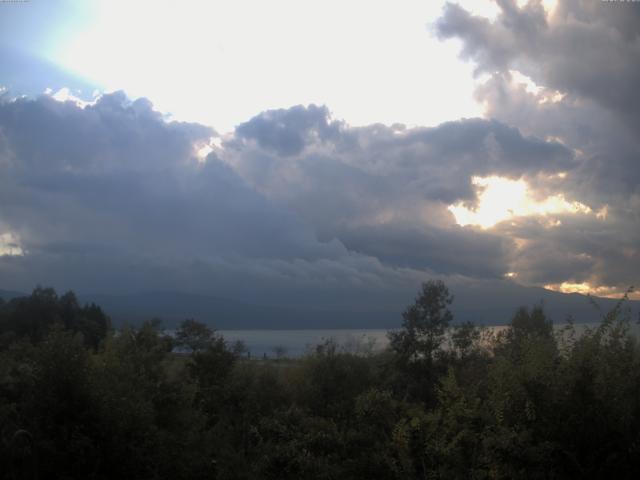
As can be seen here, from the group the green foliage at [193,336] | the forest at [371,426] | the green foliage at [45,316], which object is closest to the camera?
the forest at [371,426]

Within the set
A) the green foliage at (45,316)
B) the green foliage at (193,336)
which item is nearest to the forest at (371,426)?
the green foliage at (193,336)

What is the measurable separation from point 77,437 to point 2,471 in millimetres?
1676

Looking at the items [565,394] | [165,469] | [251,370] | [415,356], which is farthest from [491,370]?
[415,356]

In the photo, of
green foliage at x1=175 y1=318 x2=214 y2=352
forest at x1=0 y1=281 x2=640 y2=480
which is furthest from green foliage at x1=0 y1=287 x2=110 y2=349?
forest at x1=0 y1=281 x2=640 y2=480

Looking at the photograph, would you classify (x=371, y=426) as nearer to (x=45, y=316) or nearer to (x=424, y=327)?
(x=424, y=327)

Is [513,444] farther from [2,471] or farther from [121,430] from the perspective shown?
[2,471]

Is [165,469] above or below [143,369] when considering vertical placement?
below

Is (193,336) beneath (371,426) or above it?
above

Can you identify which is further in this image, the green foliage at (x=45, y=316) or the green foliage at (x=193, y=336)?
the green foliage at (x=45, y=316)

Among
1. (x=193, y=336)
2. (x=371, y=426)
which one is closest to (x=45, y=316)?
(x=193, y=336)

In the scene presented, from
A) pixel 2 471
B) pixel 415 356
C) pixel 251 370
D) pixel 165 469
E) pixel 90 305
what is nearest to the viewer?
pixel 2 471

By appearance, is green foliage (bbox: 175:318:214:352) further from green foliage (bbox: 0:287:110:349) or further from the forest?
green foliage (bbox: 0:287:110:349)

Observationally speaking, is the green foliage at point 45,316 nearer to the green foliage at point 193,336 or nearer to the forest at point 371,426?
the green foliage at point 193,336

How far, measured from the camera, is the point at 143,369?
2195 cm
